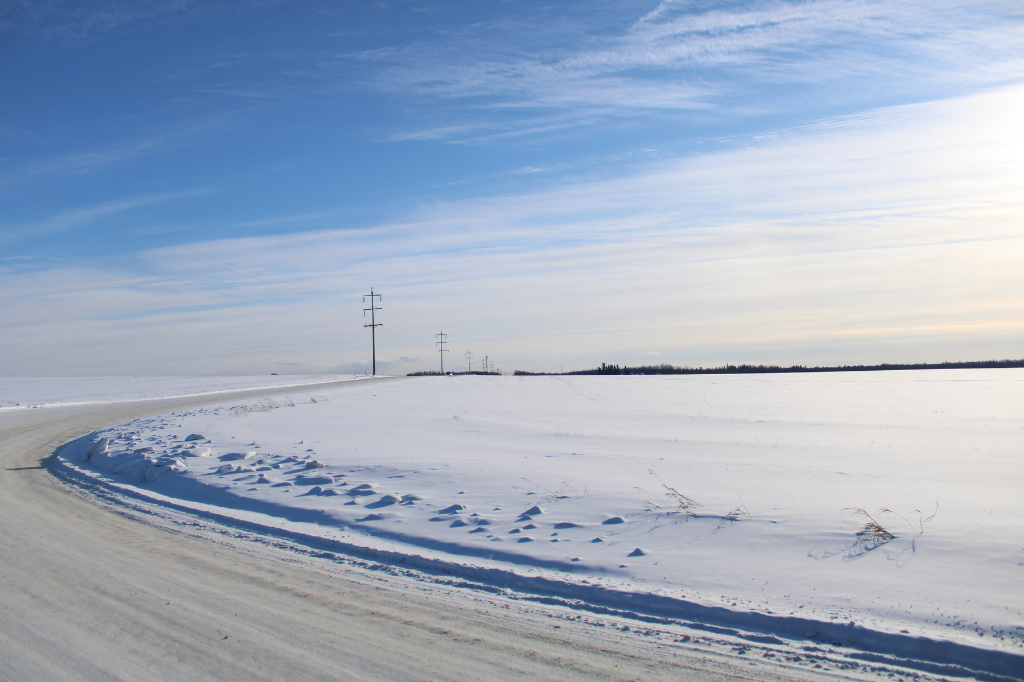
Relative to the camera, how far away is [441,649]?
13.5 feet

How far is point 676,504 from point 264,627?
5.26 meters

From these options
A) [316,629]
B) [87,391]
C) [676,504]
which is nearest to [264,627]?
[316,629]

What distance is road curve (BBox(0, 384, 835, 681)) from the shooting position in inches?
151

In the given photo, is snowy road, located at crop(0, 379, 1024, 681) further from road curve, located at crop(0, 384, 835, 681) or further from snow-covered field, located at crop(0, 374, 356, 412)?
snow-covered field, located at crop(0, 374, 356, 412)

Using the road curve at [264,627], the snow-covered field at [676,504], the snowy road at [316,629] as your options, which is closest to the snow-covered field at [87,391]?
the snow-covered field at [676,504]

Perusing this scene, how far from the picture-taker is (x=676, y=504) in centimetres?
771

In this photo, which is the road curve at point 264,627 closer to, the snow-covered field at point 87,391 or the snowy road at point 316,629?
the snowy road at point 316,629

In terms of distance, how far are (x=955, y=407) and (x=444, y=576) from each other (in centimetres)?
2533

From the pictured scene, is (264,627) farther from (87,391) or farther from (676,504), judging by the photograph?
(87,391)

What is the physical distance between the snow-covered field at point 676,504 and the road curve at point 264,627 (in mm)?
775

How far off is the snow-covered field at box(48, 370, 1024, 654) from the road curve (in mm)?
775

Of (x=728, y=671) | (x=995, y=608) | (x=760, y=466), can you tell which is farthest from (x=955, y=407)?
(x=728, y=671)

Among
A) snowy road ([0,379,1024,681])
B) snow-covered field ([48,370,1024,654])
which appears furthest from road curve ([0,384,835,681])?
snow-covered field ([48,370,1024,654])

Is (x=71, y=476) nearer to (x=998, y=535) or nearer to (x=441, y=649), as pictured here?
(x=441, y=649)
